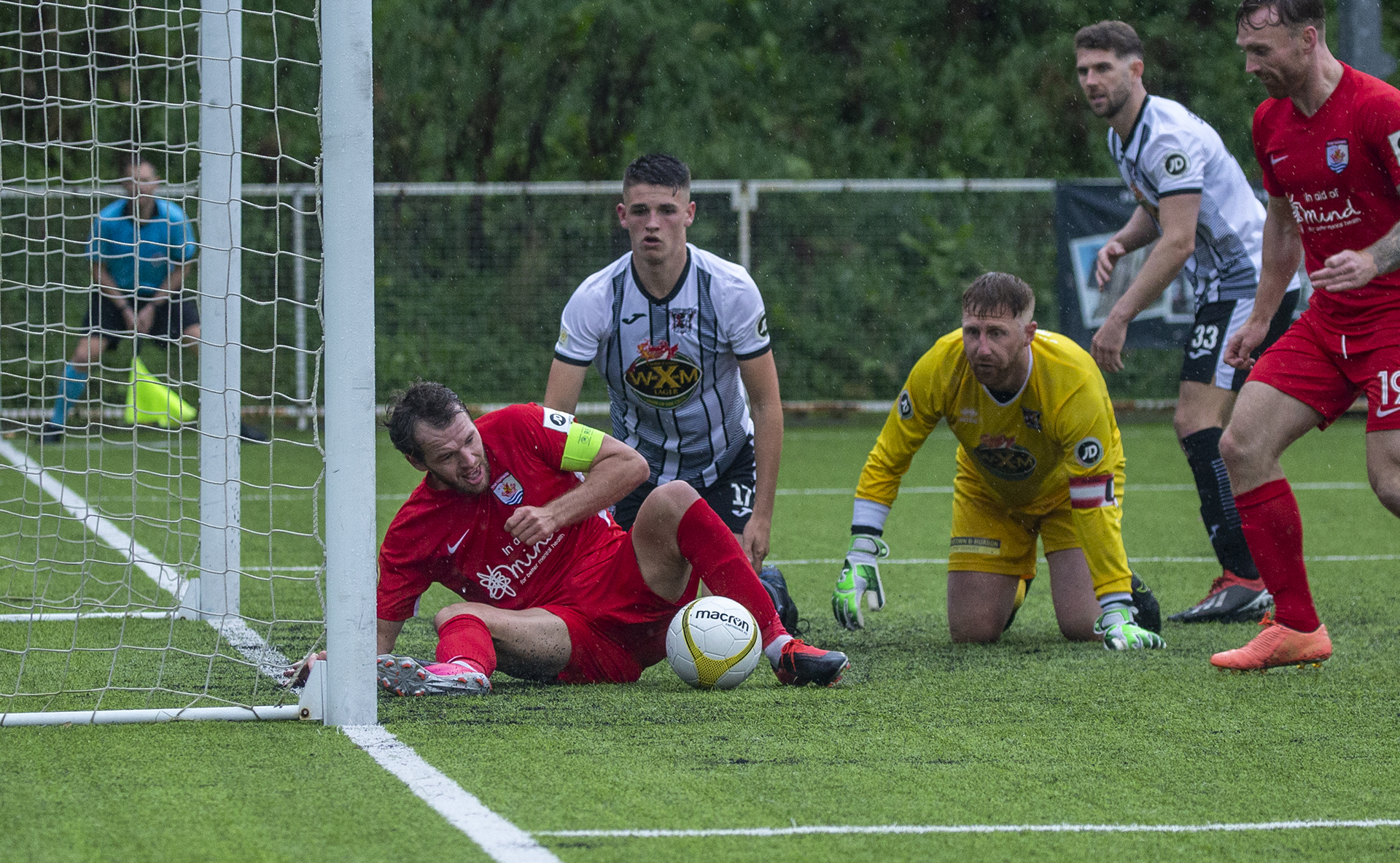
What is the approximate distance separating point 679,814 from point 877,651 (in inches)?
84.1

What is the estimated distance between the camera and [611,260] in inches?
527

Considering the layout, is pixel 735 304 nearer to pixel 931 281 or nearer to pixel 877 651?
pixel 877 651

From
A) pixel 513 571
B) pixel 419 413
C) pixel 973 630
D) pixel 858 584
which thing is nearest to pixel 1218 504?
pixel 973 630

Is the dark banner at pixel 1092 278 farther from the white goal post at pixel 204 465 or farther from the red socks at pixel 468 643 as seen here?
the red socks at pixel 468 643

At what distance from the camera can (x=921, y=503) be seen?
930 cm

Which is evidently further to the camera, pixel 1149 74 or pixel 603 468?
pixel 1149 74

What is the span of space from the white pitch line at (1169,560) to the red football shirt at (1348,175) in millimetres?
2917

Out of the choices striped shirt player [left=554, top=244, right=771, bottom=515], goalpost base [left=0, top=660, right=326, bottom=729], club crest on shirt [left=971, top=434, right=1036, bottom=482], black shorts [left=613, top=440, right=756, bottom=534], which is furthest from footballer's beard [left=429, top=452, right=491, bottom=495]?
club crest on shirt [left=971, top=434, right=1036, bottom=482]

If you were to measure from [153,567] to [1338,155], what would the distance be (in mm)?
4343

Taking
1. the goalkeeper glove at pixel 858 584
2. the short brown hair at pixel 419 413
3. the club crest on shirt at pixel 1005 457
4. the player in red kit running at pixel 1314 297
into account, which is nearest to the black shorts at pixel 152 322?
the short brown hair at pixel 419 413

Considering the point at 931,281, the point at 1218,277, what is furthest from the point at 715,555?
the point at 931,281

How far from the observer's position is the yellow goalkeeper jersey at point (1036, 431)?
4.80 metres

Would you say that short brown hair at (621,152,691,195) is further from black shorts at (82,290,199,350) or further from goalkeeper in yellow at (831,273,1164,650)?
black shorts at (82,290,199,350)

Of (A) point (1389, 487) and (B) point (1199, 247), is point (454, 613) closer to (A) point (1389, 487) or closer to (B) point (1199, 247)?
(A) point (1389, 487)
